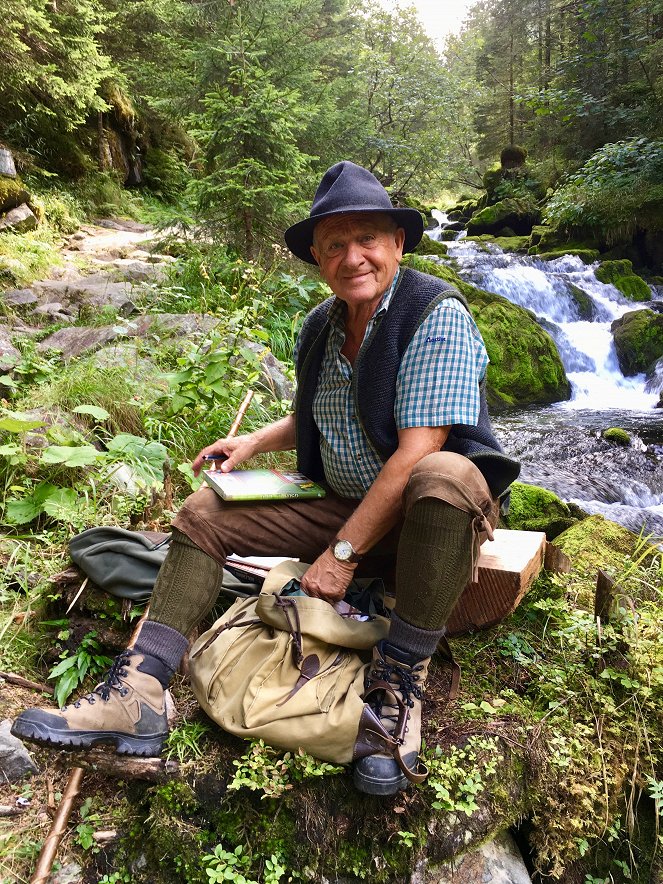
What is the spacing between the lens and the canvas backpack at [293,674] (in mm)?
1632

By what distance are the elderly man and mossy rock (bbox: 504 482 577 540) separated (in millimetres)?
1789

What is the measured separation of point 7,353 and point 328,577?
3.78 metres

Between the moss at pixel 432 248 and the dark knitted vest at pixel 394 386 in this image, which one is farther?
the moss at pixel 432 248

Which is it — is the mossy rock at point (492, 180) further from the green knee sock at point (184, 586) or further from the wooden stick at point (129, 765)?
the wooden stick at point (129, 765)

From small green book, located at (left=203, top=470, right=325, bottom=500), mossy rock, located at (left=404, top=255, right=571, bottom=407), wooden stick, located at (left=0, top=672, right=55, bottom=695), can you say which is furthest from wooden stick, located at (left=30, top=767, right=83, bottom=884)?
mossy rock, located at (left=404, top=255, right=571, bottom=407)

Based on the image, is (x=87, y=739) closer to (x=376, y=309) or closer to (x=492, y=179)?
(x=376, y=309)

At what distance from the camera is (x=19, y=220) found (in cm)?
790

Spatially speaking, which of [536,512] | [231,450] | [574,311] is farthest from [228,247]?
[574,311]

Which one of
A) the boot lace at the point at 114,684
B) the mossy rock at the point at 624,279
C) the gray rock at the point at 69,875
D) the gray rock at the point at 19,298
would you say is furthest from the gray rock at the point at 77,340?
the mossy rock at the point at 624,279

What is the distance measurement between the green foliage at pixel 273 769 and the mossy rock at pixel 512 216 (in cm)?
1697

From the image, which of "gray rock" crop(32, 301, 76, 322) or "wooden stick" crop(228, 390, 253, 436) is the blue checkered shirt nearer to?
"wooden stick" crop(228, 390, 253, 436)

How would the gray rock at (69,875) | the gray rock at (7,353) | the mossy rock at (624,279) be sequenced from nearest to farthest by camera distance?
the gray rock at (69,875) < the gray rock at (7,353) < the mossy rock at (624,279)

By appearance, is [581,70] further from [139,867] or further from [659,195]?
[139,867]

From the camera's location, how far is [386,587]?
224cm
